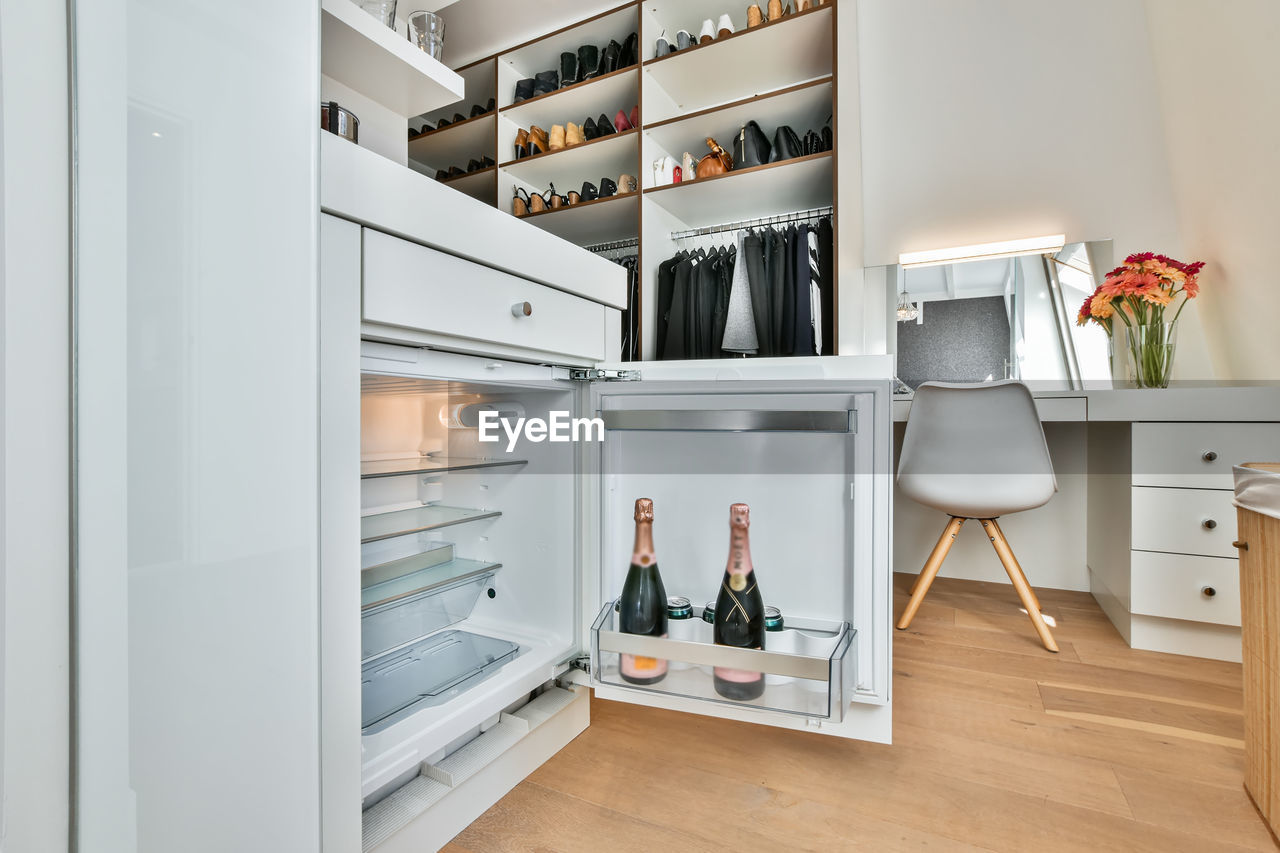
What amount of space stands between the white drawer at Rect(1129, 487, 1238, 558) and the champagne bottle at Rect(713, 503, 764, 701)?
1513 millimetres

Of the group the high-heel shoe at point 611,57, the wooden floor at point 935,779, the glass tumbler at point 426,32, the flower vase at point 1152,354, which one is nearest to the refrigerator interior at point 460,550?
the wooden floor at point 935,779

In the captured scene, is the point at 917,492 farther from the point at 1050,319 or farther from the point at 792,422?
the point at 792,422

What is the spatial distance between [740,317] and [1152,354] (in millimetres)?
1347

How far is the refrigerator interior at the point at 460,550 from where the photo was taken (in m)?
1.02

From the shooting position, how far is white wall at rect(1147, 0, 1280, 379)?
1.49 metres

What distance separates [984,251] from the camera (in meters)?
2.38

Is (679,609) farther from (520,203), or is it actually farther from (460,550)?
(520,203)

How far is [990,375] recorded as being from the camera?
2.38 m

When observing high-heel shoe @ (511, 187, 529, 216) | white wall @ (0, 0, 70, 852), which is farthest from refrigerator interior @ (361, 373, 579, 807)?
high-heel shoe @ (511, 187, 529, 216)

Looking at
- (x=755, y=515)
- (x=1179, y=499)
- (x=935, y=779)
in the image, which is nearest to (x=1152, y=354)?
(x=1179, y=499)

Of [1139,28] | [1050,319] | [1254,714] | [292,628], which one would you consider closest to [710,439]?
[292,628]

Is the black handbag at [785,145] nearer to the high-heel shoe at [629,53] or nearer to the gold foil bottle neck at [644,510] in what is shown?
the high-heel shoe at [629,53]

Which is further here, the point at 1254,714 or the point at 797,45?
the point at 797,45

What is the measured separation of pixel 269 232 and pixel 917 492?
195 centimetres
